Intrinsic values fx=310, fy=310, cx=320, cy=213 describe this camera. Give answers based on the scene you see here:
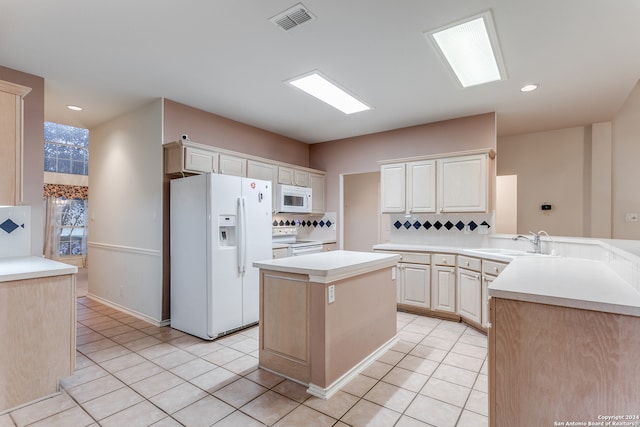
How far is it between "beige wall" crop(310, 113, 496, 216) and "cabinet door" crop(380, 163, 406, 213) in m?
0.46

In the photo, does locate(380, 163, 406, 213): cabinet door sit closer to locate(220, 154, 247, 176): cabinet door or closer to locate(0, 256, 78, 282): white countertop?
locate(220, 154, 247, 176): cabinet door

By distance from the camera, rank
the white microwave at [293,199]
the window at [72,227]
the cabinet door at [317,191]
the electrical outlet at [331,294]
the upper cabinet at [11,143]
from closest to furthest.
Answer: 1. the electrical outlet at [331,294]
2. the upper cabinet at [11,143]
3. the white microwave at [293,199]
4. the cabinet door at [317,191]
5. the window at [72,227]

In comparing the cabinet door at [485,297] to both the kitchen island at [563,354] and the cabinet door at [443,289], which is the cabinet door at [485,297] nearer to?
the cabinet door at [443,289]

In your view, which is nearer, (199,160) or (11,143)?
(11,143)

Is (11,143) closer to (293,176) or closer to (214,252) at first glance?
(214,252)

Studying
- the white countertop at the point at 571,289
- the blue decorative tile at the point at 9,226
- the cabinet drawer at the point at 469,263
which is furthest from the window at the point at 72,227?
the white countertop at the point at 571,289

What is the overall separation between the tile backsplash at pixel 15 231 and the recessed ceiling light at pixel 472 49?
3.98m

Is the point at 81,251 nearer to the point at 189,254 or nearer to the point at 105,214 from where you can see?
the point at 105,214

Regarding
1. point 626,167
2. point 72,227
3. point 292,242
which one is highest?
point 626,167

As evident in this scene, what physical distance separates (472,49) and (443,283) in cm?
261

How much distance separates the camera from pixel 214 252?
3.25 m

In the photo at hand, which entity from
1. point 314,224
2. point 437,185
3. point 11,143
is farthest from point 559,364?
point 314,224

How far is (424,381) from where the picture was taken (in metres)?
2.41

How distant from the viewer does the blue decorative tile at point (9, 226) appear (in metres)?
2.86
